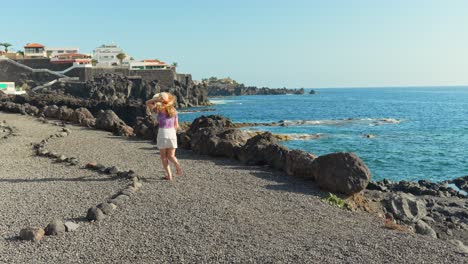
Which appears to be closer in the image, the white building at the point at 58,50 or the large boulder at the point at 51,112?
the large boulder at the point at 51,112

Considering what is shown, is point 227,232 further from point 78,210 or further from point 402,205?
point 402,205

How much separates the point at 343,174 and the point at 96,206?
7.51 meters

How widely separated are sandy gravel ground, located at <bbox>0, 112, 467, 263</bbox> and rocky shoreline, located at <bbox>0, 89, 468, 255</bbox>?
2.60 ft

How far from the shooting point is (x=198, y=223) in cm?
993

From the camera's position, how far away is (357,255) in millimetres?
8312

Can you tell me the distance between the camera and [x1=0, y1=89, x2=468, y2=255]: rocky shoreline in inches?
533

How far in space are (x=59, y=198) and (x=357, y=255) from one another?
817cm

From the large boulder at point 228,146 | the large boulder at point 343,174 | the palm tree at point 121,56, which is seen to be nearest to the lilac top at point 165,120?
the large boulder at point 343,174

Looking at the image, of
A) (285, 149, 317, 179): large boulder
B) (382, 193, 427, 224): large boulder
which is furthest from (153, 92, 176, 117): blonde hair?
(382, 193, 427, 224): large boulder

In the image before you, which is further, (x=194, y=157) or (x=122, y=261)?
(x=194, y=157)

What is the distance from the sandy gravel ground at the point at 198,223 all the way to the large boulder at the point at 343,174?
501mm

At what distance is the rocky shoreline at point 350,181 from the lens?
533 inches

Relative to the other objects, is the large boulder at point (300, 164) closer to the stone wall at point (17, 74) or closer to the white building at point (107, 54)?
the stone wall at point (17, 74)

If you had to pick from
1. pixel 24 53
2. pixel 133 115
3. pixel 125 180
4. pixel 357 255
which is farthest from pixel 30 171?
pixel 24 53
